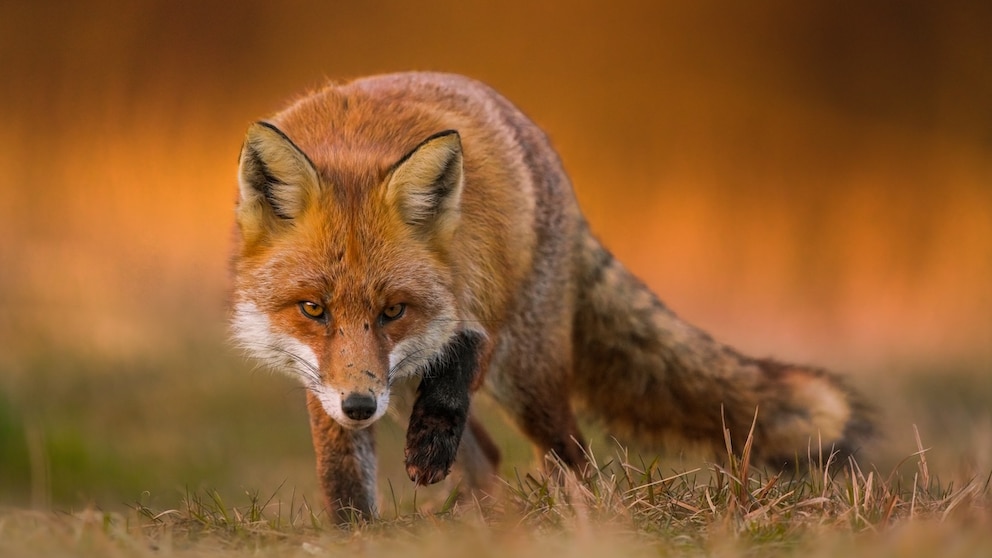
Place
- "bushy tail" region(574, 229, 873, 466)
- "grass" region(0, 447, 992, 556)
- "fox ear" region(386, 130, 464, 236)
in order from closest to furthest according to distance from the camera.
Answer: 1. "grass" region(0, 447, 992, 556)
2. "fox ear" region(386, 130, 464, 236)
3. "bushy tail" region(574, 229, 873, 466)

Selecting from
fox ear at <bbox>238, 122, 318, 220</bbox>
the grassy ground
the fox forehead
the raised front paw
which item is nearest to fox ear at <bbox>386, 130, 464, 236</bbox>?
the fox forehead

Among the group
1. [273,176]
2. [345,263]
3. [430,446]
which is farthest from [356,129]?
[430,446]

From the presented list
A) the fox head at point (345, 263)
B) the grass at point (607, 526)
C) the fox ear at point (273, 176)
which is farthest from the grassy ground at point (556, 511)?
the fox ear at point (273, 176)

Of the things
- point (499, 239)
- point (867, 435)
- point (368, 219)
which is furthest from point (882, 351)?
point (368, 219)

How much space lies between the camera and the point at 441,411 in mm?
4109

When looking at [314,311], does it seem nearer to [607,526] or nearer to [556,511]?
[556,511]

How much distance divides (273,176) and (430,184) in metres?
0.58

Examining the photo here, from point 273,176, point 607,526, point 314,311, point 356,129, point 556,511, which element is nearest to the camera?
point 607,526

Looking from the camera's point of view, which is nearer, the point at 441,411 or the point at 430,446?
the point at 430,446

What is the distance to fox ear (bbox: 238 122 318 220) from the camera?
3.86 meters

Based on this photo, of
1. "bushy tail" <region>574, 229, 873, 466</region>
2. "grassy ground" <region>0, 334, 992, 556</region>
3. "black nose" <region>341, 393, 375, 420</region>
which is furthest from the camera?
"bushy tail" <region>574, 229, 873, 466</region>

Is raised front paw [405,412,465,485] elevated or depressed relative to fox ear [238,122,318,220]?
depressed

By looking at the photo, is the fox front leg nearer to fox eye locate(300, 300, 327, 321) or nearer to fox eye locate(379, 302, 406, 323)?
fox eye locate(379, 302, 406, 323)

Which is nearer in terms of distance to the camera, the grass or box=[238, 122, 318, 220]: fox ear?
the grass
